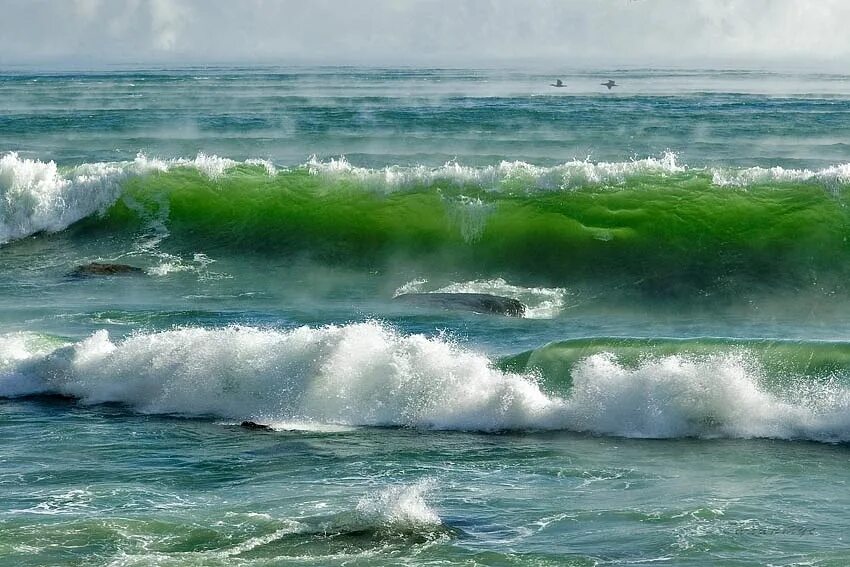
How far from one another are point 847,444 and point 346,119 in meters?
36.8

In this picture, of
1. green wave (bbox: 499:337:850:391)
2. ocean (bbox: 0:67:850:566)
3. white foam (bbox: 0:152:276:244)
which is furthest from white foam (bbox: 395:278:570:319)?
white foam (bbox: 0:152:276:244)

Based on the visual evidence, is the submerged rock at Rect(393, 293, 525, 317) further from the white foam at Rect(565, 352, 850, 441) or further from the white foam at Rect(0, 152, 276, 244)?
the white foam at Rect(0, 152, 276, 244)

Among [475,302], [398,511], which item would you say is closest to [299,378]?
[475,302]

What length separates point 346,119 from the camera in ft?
160

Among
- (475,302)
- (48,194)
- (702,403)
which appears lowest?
(702,403)

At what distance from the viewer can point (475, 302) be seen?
782 inches

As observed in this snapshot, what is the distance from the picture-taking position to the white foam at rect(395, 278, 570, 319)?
2067 centimetres

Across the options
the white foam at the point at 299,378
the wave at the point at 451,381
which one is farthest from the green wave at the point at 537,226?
the white foam at the point at 299,378

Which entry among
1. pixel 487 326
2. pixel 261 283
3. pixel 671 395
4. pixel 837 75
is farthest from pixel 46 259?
pixel 837 75

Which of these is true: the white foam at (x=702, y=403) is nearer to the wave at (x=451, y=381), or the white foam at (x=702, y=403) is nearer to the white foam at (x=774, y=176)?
the wave at (x=451, y=381)

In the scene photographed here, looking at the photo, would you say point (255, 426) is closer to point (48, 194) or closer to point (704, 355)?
point (704, 355)

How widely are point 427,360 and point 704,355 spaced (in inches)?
132

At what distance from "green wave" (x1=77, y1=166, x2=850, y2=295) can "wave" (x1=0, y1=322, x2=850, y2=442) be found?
6.37 metres

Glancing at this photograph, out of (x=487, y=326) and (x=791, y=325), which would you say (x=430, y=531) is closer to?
(x=487, y=326)
